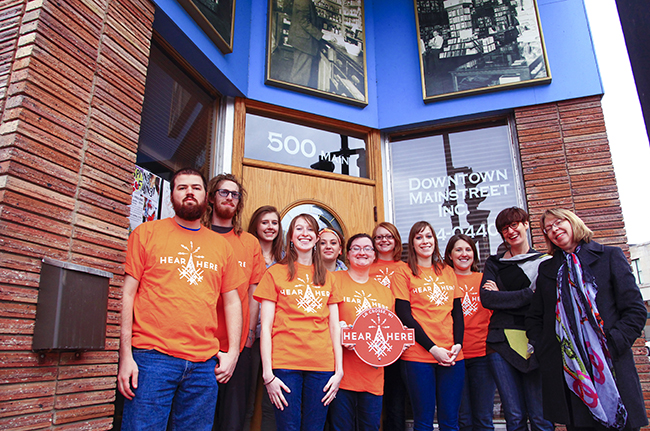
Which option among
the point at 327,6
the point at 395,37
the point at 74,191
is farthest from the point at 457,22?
the point at 74,191

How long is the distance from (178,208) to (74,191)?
0.48 metres

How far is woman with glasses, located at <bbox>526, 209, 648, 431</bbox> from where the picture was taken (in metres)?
2.15

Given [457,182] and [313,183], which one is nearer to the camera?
[313,183]

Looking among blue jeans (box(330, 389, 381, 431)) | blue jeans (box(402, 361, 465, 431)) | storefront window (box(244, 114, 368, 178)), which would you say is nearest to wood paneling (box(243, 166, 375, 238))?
storefront window (box(244, 114, 368, 178))

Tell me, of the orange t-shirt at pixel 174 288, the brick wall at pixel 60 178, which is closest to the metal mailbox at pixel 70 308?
the brick wall at pixel 60 178

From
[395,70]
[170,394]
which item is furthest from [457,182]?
[170,394]

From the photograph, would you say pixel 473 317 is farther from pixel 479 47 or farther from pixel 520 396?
pixel 479 47

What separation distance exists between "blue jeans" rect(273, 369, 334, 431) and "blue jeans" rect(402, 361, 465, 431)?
69cm

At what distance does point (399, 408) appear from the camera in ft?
10.6

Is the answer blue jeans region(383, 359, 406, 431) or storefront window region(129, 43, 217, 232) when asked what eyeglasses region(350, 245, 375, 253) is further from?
storefront window region(129, 43, 217, 232)

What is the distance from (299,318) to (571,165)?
317cm

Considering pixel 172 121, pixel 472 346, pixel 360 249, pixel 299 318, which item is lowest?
pixel 472 346

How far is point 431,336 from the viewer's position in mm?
2859

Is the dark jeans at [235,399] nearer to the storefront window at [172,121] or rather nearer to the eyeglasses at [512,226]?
the storefront window at [172,121]
